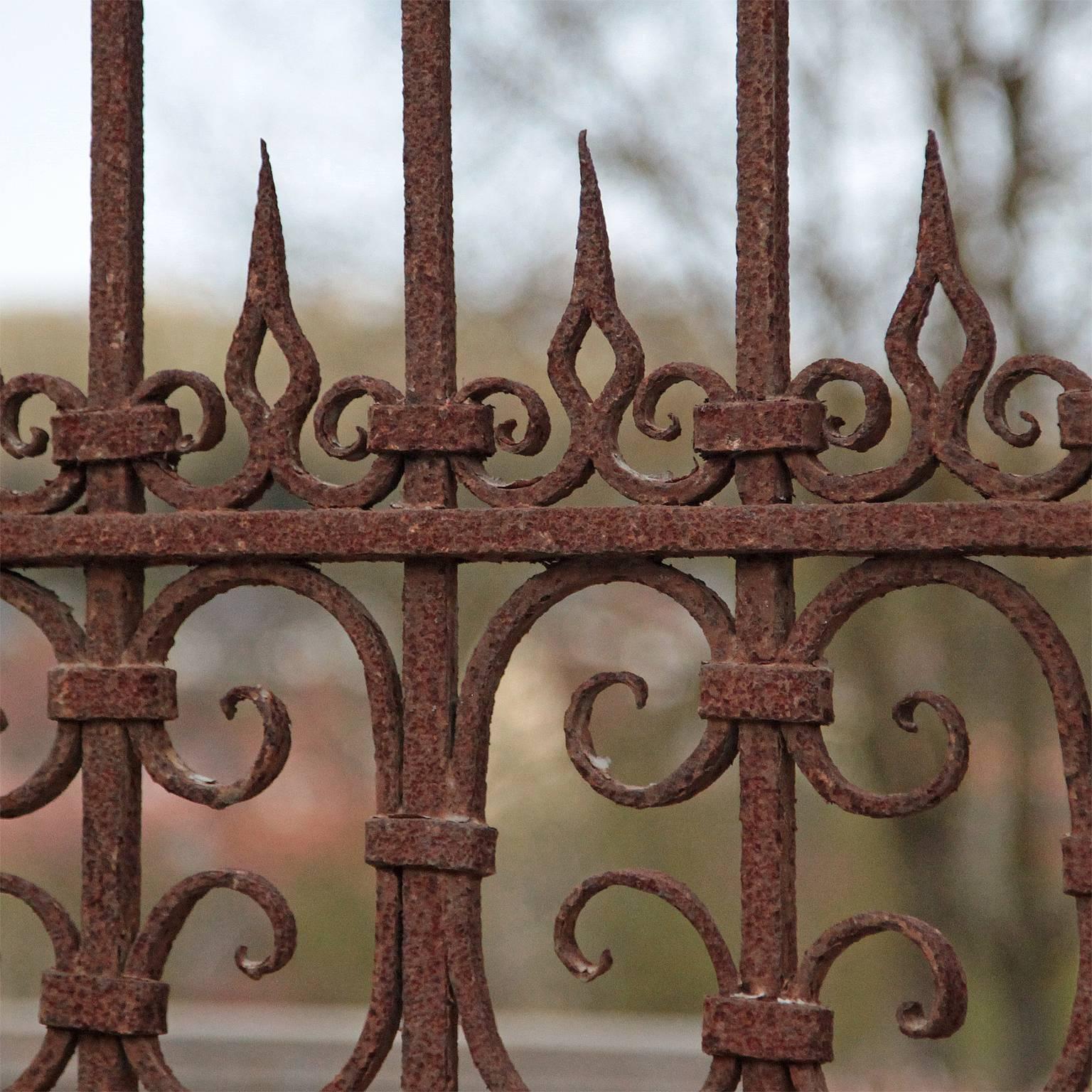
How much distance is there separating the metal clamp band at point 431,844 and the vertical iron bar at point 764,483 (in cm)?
19

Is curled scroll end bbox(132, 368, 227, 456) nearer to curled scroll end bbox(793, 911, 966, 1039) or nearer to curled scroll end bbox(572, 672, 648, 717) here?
curled scroll end bbox(572, 672, 648, 717)

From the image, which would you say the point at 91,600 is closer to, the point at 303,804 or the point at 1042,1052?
the point at 1042,1052

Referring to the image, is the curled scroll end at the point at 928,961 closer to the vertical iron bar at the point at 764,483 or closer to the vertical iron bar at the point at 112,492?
the vertical iron bar at the point at 764,483

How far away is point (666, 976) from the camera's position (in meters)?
4.43

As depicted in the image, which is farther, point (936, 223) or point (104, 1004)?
point (104, 1004)

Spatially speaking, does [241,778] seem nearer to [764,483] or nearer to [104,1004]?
[104,1004]

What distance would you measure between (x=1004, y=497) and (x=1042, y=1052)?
9.79 ft

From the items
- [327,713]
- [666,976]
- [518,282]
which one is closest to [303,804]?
[327,713]

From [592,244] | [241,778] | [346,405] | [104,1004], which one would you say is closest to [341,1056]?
[104,1004]

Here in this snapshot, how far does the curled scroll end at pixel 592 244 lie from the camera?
99 cm

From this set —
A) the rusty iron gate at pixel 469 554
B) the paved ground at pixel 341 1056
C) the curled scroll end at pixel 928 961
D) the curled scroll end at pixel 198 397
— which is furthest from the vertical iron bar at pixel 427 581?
the paved ground at pixel 341 1056

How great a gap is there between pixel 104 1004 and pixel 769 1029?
50 cm

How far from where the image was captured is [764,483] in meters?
0.95

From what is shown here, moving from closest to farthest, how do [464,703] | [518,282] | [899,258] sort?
[464,703]
[899,258]
[518,282]
